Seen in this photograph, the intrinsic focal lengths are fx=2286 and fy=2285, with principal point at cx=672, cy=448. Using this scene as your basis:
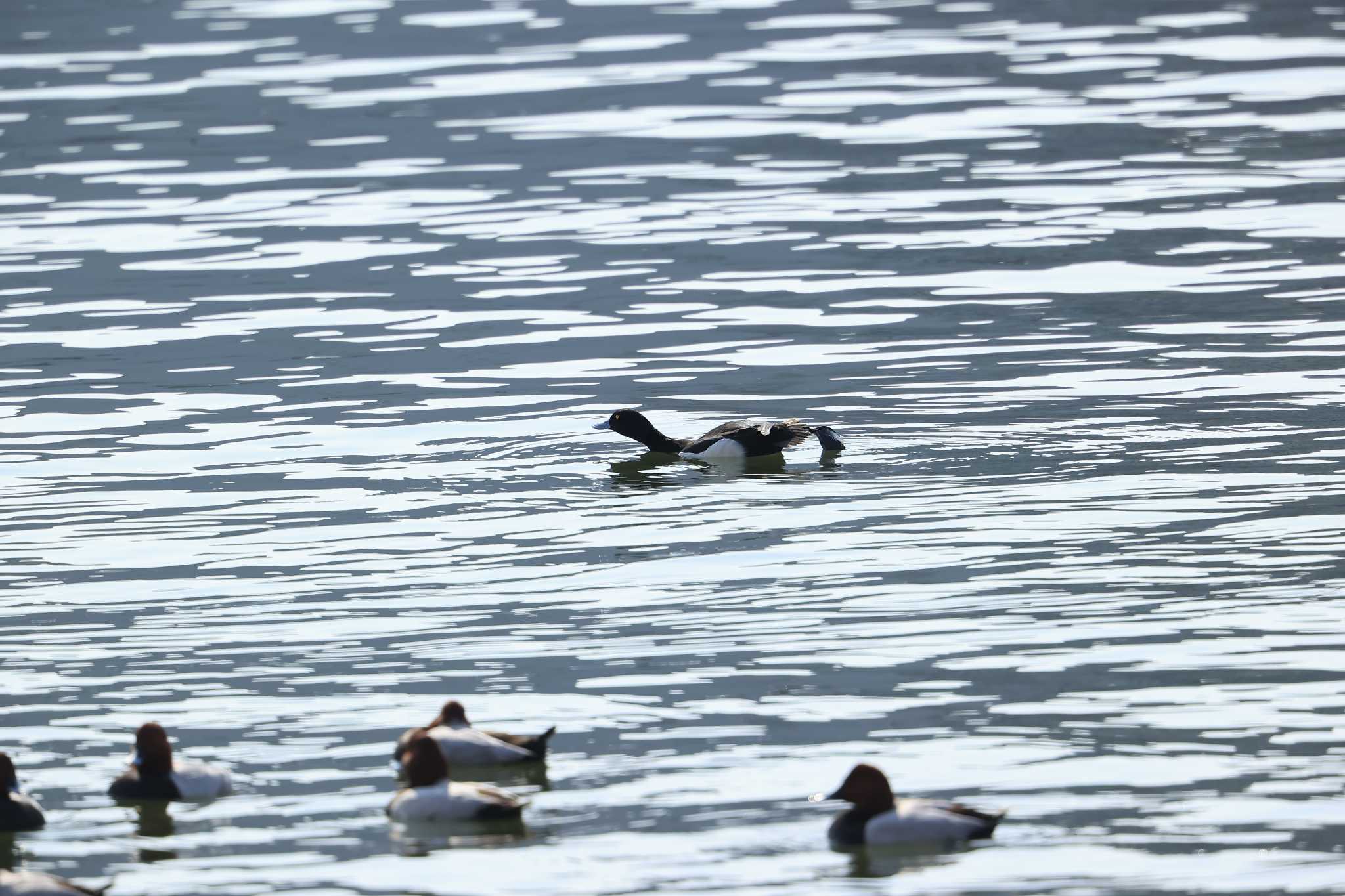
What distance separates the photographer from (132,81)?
1694 inches

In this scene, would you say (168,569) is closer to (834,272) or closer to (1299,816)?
(1299,816)

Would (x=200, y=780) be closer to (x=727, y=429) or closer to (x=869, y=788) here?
(x=869, y=788)

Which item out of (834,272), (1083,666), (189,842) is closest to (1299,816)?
(1083,666)

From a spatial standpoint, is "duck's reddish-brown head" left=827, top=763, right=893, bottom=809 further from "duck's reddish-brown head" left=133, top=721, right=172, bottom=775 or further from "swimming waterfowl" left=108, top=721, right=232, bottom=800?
"duck's reddish-brown head" left=133, top=721, right=172, bottom=775

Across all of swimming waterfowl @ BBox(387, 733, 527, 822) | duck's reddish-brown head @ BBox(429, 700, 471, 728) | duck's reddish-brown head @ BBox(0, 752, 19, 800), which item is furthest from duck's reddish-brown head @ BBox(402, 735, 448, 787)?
duck's reddish-brown head @ BBox(0, 752, 19, 800)

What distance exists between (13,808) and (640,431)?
8.10 metres

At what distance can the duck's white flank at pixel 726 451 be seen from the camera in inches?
692

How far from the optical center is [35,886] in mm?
9453

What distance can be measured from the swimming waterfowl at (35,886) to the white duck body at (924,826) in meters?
3.37

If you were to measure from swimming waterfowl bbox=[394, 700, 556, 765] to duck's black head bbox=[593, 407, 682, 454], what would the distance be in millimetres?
Answer: 6834

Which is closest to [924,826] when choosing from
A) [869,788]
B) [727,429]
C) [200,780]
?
[869,788]

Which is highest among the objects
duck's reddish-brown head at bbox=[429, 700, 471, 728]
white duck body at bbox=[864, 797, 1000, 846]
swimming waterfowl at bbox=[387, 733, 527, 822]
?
duck's reddish-brown head at bbox=[429, 700, 471, 728]

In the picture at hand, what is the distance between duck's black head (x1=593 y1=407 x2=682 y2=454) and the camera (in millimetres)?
17906

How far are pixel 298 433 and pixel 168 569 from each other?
4.34m
